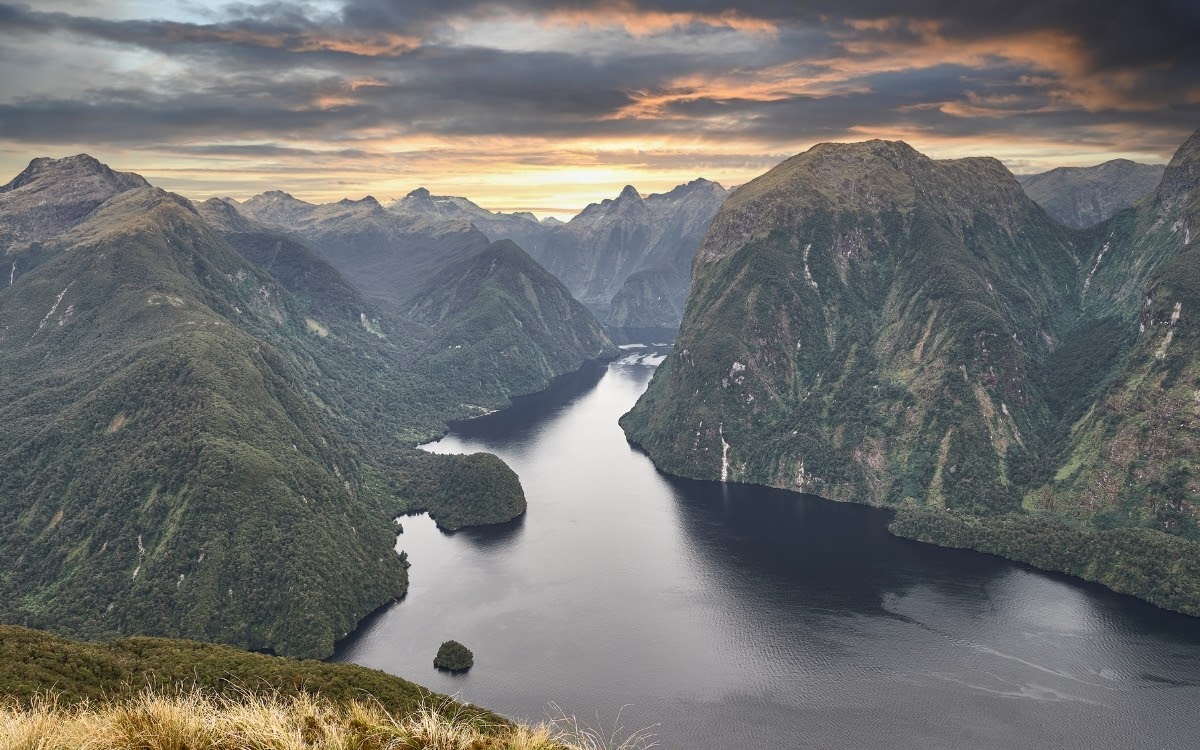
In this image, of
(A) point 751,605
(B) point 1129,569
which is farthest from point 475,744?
(B) point 1129,569

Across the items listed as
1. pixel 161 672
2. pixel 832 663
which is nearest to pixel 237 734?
pixel 161 672

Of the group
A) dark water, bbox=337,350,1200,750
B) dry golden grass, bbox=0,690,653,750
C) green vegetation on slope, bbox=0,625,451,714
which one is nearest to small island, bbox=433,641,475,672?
dark water, bbox=337,350,1200,750

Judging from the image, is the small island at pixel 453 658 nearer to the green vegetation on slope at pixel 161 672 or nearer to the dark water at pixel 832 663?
the dark water at pixel 832 663

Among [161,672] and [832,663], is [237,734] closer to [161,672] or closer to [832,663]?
[161,672]

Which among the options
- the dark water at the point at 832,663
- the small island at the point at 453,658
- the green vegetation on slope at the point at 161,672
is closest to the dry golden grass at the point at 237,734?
the green vegetation on slope at the point at 161,672

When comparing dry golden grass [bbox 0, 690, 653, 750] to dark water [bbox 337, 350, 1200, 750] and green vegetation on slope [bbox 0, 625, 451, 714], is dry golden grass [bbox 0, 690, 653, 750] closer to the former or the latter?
green vegetation on slope [bbox 0, 625, 451, 714]

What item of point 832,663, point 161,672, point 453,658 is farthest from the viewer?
point 832,663

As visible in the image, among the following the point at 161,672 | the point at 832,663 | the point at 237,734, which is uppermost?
the point at 237,734

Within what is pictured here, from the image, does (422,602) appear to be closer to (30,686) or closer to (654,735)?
(654,735)
